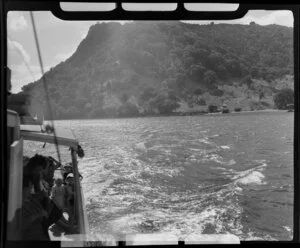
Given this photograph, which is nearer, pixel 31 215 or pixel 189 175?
pixel 31 215

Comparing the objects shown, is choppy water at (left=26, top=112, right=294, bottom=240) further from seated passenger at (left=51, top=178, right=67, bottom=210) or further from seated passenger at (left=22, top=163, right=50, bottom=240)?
seated passenger at (left=22, top=163, right=50, bottom=240)

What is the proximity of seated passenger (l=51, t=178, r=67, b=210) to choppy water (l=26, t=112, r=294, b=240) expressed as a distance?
197 cm

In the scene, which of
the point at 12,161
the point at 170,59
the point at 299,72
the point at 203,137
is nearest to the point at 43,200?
the point at 12,161

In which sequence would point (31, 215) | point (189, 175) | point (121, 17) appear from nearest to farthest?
point (121, 17) → point (31, 215) → point (189, 175)

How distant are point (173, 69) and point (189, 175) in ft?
8.68

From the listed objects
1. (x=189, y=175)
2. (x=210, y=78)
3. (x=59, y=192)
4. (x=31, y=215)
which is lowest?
(x=189, y=175)

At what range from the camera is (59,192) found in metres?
3.10

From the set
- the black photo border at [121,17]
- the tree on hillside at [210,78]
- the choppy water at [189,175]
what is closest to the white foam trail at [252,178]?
the choppy water at [189,175]

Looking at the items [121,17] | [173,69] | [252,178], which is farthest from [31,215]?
[252,178]

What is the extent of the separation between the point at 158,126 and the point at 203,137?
2.47 meters

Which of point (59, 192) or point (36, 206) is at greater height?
point (36, 206)

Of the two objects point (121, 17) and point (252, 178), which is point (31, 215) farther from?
point (252, 178)

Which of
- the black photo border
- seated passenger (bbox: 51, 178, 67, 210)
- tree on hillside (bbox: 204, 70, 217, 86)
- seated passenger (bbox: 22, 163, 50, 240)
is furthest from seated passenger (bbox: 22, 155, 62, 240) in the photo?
tree on hillside (bbox: 204, 70, 217, 86)

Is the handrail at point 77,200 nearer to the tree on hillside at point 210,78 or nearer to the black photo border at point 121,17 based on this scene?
the black photo border at point 121,17
